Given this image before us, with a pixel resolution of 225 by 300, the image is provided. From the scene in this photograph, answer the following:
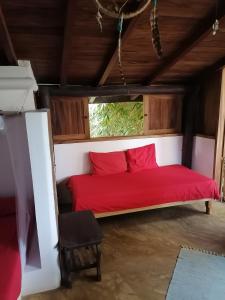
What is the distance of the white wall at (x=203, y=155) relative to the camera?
3807 millimetres

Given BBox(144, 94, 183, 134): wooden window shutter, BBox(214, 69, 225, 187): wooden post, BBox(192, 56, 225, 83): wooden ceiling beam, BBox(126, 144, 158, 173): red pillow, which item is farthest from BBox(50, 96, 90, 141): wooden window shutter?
BBox(214, 69, 225, 187): wooden post

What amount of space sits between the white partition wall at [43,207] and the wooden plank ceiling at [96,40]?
0.94 meters

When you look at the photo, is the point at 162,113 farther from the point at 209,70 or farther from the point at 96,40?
the point at 96,40

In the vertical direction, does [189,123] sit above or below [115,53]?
below

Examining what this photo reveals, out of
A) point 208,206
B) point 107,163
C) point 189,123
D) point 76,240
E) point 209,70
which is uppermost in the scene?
point 209,70

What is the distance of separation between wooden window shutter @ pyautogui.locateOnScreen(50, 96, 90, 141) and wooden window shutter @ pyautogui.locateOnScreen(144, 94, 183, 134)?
1.12m

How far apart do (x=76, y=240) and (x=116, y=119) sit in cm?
239

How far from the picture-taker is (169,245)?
2.69 metres

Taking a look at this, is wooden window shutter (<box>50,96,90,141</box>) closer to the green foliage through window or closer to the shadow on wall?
the green foliage through window

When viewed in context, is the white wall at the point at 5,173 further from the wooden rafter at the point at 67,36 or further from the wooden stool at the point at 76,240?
the wooden rafter at the point at 67,36

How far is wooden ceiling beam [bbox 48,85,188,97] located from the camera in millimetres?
3511

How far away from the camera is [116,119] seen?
3959 mm

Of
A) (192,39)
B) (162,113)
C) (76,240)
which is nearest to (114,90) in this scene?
(162,113)

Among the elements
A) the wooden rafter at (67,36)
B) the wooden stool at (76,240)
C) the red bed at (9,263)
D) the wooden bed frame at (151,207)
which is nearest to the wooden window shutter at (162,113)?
the wooden bed frame at (151,207)
